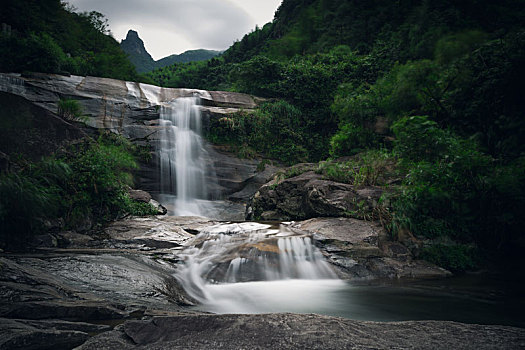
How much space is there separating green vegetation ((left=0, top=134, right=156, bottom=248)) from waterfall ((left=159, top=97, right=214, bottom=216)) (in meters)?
3.23

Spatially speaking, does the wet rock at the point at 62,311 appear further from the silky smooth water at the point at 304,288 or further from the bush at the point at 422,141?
the bush at the point at 422,141

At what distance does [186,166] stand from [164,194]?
5.08 ft

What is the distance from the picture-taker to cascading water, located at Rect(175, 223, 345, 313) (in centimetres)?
441

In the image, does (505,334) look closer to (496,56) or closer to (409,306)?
(409,306)

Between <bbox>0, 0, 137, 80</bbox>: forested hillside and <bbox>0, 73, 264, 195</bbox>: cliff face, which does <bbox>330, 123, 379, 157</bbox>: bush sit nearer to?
<bbox>0, 73, 264, 195</bbox>: cliff face

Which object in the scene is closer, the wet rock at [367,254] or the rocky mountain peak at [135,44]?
the wet rock at [367,254]

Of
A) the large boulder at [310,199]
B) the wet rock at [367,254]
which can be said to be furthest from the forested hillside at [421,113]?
the large boulder at [310,199]

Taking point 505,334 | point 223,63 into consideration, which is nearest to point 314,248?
point 505,334

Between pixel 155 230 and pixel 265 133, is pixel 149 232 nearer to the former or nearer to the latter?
pixel 155 230

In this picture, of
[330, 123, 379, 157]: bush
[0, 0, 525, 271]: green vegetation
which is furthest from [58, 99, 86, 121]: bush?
[330, 123, 379, 157]: bush

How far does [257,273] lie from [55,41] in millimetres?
18097

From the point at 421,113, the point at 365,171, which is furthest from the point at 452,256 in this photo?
the point at 421,113

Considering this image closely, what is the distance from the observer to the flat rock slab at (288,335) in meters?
1.92

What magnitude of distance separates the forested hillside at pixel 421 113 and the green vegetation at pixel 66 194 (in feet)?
20.5
